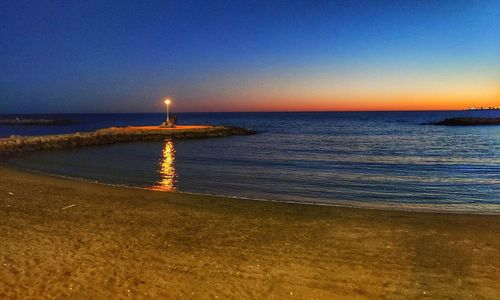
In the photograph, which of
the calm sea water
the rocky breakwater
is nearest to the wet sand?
the calm sea water

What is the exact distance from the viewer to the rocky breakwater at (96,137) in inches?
1410

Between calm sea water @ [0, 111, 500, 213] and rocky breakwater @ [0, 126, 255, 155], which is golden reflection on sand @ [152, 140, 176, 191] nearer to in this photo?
calm sea water @ [0, 111, 500, 213]

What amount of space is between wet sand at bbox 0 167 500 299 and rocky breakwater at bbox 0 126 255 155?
2594cm

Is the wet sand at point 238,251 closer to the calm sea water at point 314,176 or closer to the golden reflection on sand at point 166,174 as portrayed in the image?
the calm sea water at point 314,176

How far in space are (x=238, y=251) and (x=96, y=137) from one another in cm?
4023

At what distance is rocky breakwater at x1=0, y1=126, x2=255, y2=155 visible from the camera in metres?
35.8

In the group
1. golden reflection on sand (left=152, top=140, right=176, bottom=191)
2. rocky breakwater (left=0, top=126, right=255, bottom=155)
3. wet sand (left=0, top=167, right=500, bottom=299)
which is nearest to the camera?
wet sand (left=0, top=167, right=500, bottom=299)

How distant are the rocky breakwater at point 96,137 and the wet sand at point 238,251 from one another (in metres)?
25.9

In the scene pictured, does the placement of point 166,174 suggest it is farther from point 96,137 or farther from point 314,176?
point 96,137

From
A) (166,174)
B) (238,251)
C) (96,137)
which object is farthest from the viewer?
(96,137)

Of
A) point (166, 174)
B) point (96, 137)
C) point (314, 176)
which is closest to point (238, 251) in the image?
point (314, 176)

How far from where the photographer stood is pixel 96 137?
147 feet

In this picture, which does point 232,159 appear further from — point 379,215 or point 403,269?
point 403,269

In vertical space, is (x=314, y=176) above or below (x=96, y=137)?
below
